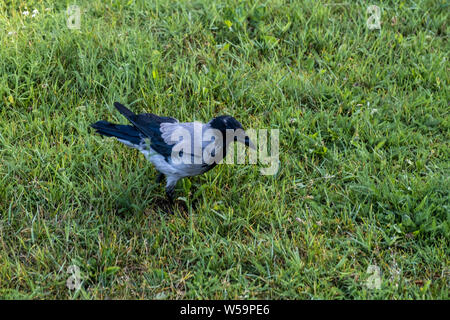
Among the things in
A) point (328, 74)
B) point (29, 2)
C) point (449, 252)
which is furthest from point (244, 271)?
point (29, 2)

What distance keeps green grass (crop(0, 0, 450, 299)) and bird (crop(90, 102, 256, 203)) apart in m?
0.28

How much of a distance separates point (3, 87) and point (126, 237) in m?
2.07

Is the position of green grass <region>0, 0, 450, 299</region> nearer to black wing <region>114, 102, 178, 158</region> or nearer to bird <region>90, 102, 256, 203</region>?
bird <region>90, 102, 256, 203</region>

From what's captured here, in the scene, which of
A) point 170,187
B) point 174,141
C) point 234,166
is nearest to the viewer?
point 174,141

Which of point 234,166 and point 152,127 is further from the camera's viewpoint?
point 234,166

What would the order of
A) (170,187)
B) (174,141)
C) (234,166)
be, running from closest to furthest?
(174,141) < (170,187) < (234,166)

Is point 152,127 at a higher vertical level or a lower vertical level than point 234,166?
higher

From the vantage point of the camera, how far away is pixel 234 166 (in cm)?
451

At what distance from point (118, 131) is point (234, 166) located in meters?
1.02

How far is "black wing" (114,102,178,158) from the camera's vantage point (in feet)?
13.5

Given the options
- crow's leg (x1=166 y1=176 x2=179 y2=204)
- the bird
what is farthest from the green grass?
the bird

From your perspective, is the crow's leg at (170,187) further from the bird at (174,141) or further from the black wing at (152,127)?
the black wing at (152,127)

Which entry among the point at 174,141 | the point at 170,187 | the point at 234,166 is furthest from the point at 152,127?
the point at 234,166

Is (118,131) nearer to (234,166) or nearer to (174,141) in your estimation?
(174,141)
